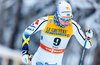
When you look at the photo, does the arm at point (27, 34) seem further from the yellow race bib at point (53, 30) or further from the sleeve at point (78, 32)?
the sleeve at point (78, 32)

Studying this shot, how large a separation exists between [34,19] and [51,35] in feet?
8.00

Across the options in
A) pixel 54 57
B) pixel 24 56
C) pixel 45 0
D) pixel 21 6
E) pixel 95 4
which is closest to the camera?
pixel 24 56

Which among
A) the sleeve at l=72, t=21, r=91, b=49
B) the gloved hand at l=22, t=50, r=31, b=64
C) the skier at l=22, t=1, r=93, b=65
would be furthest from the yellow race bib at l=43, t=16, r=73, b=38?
the gloved hand at l=22, t=50, r=31, b=64

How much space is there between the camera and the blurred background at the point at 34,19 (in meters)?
3.49

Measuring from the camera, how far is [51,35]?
6.38 feet

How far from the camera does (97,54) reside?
373 centimetres

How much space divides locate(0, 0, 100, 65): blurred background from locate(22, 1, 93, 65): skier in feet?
3.66

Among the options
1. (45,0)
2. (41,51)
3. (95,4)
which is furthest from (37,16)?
(41,51)

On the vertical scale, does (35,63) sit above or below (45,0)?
below

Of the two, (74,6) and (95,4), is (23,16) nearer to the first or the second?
(74,6)

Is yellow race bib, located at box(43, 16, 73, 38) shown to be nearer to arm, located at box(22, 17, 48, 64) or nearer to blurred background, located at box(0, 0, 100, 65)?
arm, located at box(22, 17, 48, 64)

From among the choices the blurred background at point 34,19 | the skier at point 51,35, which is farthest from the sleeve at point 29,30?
the blurred background at point 34,19

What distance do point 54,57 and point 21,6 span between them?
2.80m

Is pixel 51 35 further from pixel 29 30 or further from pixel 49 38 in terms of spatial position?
pixel 29 30
